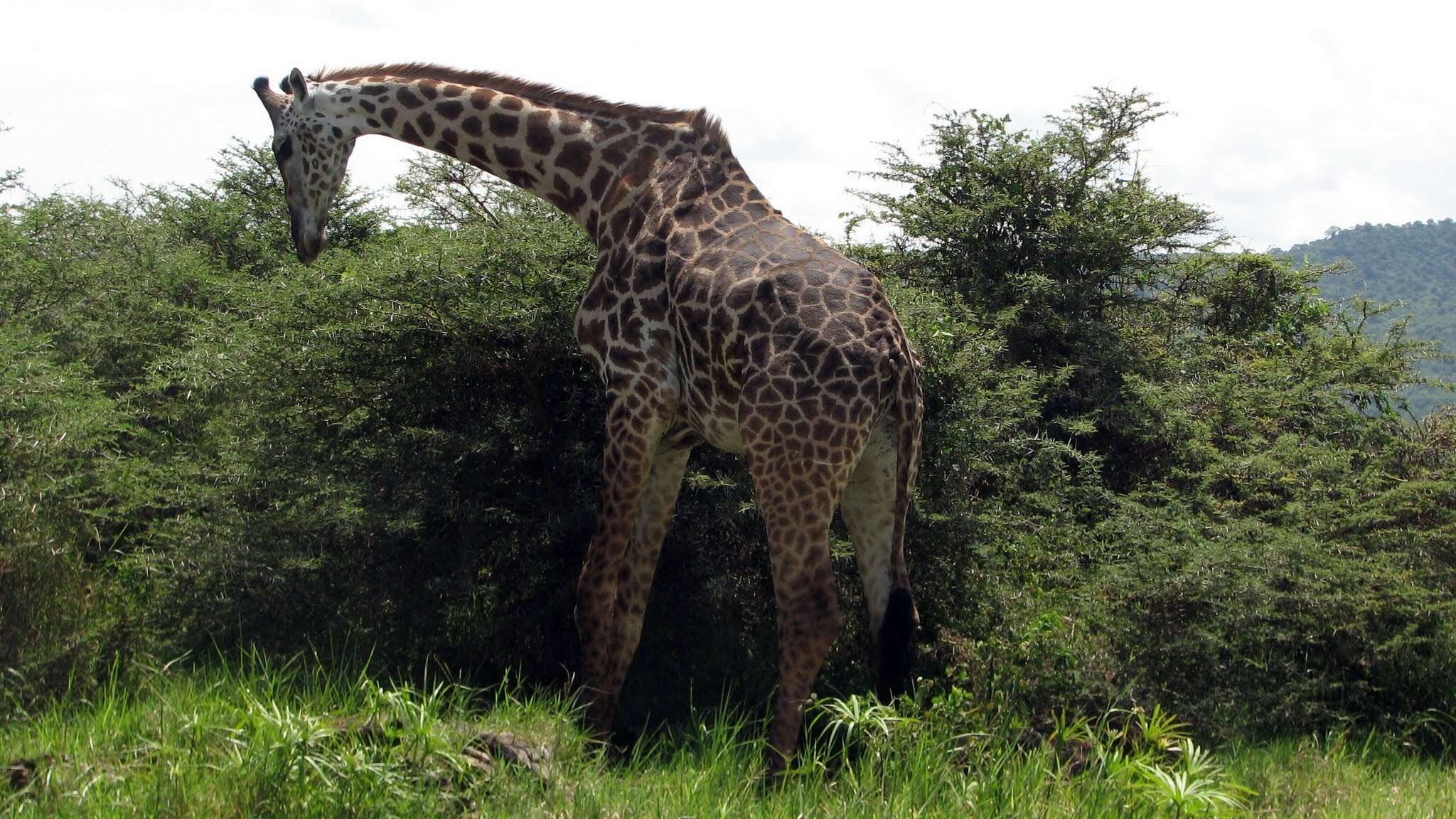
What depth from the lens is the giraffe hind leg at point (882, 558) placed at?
19.8ft

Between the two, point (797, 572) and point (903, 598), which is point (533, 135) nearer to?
point (797, 572)

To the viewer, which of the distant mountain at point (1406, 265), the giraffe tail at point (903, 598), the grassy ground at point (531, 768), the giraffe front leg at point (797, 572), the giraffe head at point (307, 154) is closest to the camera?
the grassy ground at point (531, 768)

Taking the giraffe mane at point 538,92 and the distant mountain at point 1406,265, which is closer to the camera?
the giraffe mane at point 538,92

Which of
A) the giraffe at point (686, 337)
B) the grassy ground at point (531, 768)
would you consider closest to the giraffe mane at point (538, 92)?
the giraffe at point (686, 337)

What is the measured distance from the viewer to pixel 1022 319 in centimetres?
1040

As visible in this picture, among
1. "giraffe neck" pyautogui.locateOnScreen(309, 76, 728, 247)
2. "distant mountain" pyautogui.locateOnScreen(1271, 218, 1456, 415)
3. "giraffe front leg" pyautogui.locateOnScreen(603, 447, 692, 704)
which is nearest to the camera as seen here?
"giraffe front leg" pyautogui.locateOnScreen(603, 447, 692, 704)

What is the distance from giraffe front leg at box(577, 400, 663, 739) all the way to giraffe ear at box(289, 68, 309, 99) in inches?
94.6

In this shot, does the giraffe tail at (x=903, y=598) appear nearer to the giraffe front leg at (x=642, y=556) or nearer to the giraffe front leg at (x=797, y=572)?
the giraffe front leg at (x=797, y=572)

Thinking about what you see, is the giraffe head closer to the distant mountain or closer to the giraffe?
the giraffe

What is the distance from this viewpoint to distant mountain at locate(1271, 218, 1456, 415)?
54.2 m

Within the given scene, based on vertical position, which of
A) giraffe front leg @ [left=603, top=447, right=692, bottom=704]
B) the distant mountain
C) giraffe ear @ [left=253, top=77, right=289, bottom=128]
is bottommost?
giraffe front leg @ [left=603, top=447, right=692, bottom=704]

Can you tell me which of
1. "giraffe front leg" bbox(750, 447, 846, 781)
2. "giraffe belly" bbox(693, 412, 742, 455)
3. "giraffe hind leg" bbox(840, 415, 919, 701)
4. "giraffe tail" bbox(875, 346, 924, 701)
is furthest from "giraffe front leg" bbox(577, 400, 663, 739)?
"giraffe tail" bbox(875, 346, 924, 701)

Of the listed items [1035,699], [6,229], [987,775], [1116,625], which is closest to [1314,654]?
[1116,625]

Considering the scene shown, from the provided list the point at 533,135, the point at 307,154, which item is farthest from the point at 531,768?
the point at 307,154
